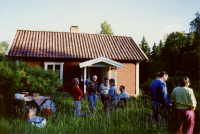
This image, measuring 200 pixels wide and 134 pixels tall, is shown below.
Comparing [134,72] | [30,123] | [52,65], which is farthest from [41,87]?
[134,72]

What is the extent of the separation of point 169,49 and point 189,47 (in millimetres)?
2221

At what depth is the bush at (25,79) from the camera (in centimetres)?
719

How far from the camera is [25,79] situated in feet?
27.8

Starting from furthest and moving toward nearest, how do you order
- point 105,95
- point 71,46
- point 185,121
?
point 71,46 < point 105,95 < point 185,121

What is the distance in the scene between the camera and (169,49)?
67.9ft

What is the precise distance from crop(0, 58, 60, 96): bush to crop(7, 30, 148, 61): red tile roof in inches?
144

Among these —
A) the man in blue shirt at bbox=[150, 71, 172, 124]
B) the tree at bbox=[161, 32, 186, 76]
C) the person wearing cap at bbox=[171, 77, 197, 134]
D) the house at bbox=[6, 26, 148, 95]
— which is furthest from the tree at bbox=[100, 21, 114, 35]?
the person wearing cap at bbox=[171, 77, 197, 134]

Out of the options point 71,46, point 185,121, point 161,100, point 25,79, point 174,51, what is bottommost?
point 185,121

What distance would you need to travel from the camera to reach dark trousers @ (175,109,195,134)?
4215mm

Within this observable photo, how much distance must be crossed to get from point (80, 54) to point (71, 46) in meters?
1.33

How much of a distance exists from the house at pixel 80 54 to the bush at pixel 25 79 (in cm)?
327

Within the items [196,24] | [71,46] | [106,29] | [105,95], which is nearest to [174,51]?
[196,24]

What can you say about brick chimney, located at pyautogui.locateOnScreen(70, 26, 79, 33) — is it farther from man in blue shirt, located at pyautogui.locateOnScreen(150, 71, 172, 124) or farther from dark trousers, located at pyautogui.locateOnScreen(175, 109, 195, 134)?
dark trousers, located at pyautogui.locateOnScreen(175, 109, 195, 134)

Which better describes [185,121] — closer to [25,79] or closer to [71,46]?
[25,79]
